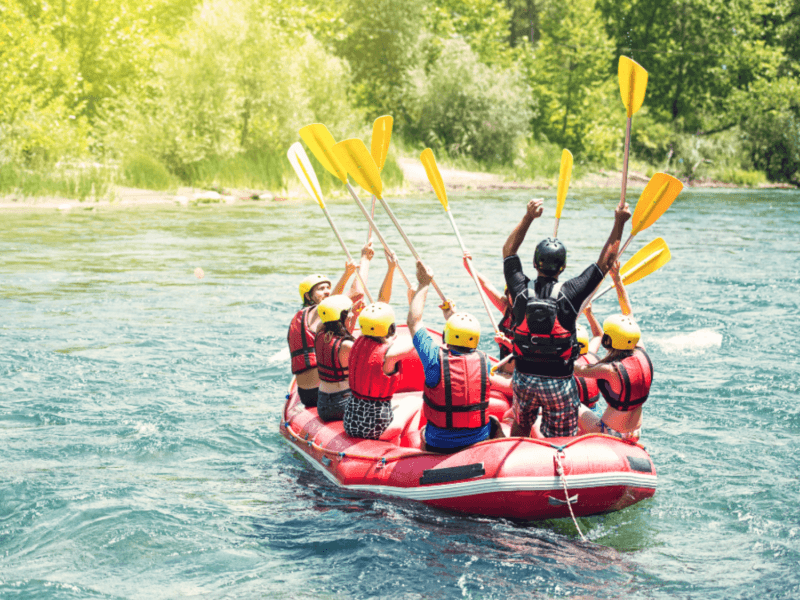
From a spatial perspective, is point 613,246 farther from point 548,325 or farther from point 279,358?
point 279,358

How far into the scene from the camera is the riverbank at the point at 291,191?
68.6 ft

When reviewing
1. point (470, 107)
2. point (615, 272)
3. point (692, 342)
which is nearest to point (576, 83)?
point (470, 107)

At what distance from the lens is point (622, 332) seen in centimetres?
461

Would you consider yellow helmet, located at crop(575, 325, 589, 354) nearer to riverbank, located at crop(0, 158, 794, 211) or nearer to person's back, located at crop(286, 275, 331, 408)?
person's back, located at crop(286, 275, 331, 408)

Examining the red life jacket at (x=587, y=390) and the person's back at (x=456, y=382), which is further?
the red life jacket at (x=587, y=390)

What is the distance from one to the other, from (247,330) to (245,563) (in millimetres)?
5532

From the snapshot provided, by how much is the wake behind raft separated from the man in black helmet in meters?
0.21

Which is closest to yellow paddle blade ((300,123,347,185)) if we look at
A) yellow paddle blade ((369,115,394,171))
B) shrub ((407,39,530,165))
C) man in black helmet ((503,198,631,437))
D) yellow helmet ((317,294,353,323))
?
yellow paddle blade ((369,115,394,171))

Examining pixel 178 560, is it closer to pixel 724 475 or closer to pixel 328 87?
pixel 724 475

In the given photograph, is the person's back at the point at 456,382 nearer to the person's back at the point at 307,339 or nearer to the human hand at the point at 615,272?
the human hand at the point at 615,272

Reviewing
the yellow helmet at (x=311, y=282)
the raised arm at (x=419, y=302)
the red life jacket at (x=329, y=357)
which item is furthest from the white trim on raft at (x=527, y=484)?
the yellow helmet at (x=311, y=282)

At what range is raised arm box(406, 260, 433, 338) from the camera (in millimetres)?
4637

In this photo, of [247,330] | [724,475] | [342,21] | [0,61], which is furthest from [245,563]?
[342,21]

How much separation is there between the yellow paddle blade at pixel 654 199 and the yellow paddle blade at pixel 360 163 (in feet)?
5.78
